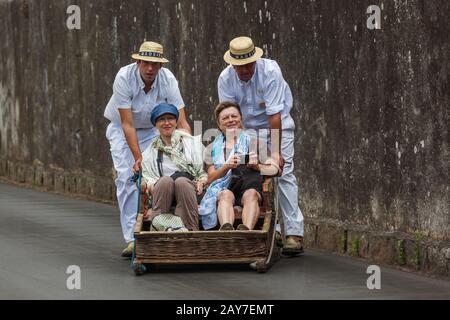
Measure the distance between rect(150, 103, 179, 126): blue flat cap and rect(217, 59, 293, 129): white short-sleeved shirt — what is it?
1.64ft

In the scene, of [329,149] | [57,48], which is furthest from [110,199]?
[329,149]

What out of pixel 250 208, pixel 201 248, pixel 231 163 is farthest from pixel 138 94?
pixel 201 248

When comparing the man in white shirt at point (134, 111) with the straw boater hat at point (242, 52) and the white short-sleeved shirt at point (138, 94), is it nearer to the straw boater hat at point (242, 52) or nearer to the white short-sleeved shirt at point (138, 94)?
the white short-sleeved shirt at point (138, 94)

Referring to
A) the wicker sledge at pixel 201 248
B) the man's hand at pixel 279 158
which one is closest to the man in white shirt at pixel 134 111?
the man's hand at pixel 279 158

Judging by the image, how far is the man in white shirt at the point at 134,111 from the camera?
40.7ft

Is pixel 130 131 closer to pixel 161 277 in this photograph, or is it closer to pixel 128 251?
pixel 128 251

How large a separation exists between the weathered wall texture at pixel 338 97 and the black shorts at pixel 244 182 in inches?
43.6

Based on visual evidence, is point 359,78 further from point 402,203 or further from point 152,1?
point 152,1

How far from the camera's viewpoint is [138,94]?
41.3ft

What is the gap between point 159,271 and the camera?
11.5m

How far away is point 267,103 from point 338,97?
1.15 meters

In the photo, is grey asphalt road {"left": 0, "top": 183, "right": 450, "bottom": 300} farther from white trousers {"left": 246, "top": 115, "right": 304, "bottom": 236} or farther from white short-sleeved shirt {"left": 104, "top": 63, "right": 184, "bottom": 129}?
white short-sleeved shirt {"left": 104, "top": 63, "right": 184, "bottom": 129}

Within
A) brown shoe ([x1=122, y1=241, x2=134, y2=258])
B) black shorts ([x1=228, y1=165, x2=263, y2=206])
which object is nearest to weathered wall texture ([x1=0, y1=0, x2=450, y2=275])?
black shorts ([x1=228, y1=165, x2=263, y2=206])
